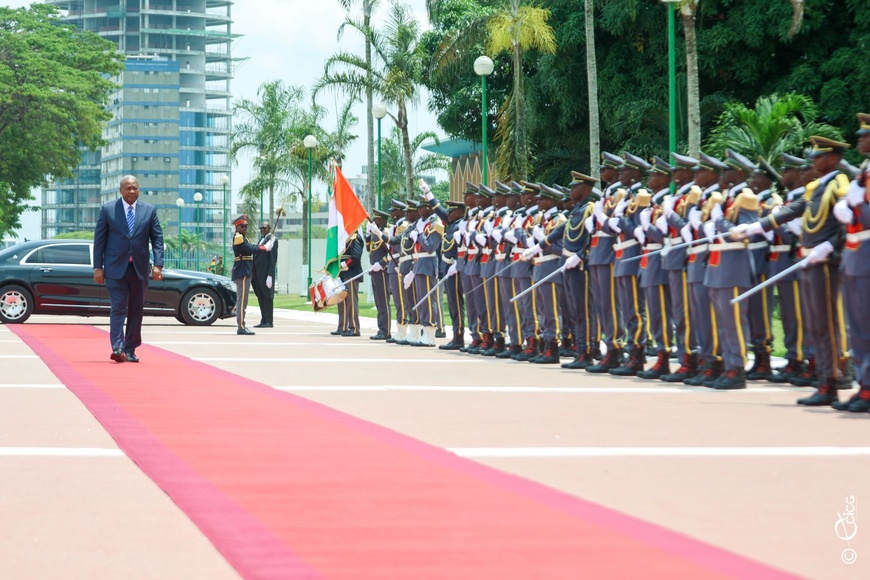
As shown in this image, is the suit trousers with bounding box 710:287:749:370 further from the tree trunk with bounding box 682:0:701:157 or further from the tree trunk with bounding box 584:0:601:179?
the tree trunk with bounding box 584:0:601:179

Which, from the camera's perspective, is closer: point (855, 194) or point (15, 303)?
point (855, 194)

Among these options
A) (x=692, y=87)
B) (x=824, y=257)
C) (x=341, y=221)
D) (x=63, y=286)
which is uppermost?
(x=692, y=87)

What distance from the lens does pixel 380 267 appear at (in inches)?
882

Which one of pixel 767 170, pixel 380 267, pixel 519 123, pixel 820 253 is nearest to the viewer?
pixel 820 253

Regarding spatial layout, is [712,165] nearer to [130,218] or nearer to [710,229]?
[710,229]

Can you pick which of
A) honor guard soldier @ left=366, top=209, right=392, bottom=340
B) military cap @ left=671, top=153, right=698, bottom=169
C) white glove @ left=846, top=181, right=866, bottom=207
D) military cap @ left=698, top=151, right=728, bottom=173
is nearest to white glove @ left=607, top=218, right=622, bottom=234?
military cap @ left=671, top=153, right=698, bottom=169

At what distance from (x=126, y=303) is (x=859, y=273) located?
25.9 feet

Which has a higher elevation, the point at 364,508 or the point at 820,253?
the point at 820,253

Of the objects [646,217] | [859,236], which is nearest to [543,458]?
[859,236]

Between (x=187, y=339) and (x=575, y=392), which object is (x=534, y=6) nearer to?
(x=187, y=339)

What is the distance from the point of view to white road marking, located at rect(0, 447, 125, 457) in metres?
8.38

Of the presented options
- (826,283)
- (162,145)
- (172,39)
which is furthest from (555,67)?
(172,39)

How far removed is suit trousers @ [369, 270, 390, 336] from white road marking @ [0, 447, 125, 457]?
1410 centimetres

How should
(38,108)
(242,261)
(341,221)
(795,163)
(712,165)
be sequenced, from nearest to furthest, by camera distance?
(795,163), (712,165), (242,261), (341,221), (38,108)
